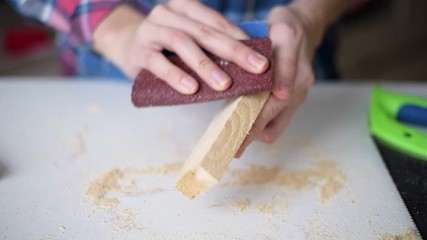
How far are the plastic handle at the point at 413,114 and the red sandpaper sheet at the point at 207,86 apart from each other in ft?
0.81

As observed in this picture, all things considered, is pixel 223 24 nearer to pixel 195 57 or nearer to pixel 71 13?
pixel 195 57

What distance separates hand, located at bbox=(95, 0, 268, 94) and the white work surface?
0.35 feet

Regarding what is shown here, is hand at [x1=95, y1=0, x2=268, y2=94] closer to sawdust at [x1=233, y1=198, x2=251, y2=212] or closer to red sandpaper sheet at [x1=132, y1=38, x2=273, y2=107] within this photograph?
red sandpaper sheet at [x1=132, y1=38, x2=273, y2=107]

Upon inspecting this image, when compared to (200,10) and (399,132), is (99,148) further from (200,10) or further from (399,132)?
(399,132)

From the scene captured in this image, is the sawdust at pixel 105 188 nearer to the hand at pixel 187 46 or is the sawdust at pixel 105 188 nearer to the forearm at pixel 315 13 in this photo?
the hand at pixel 187 46

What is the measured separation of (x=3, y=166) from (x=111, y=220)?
18cm

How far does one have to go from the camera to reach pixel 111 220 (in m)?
0.51

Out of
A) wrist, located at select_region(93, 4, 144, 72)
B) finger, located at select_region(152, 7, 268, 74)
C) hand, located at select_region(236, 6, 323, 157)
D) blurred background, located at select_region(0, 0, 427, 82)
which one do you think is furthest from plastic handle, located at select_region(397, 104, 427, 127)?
blurred background, located at select_region(0, 0, 427, 82)

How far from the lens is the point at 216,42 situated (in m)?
0.54

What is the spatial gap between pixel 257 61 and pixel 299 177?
0.53ft

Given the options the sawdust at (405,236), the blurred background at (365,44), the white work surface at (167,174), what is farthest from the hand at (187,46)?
the blurred background at (365,44)

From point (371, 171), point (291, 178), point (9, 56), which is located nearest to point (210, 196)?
point (291, 178)

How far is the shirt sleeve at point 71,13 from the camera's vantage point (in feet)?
2.37

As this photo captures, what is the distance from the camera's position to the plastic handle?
25.8 inches
